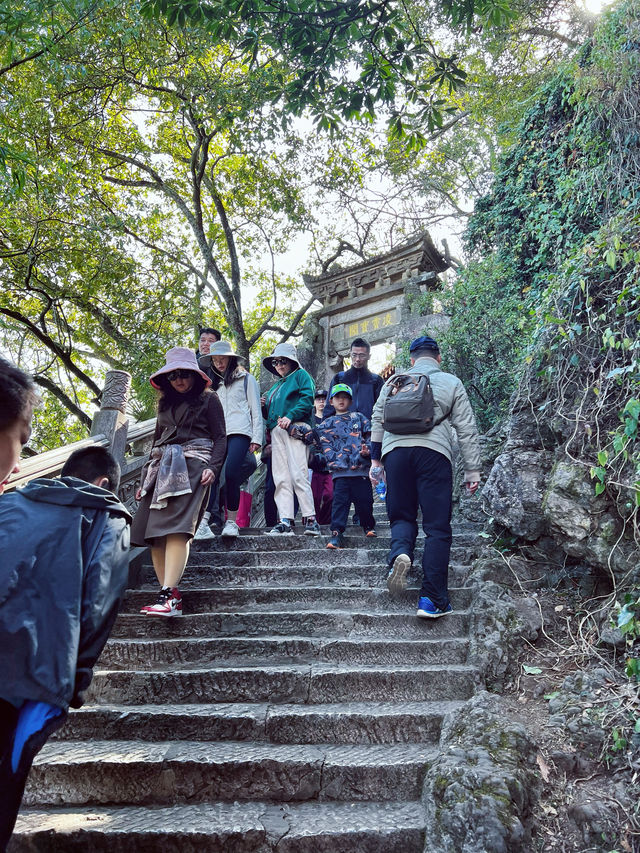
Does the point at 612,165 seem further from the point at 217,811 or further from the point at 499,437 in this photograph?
the point at 217,811

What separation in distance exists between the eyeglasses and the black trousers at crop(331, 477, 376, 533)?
174 cm

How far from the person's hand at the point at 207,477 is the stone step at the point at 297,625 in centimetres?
86

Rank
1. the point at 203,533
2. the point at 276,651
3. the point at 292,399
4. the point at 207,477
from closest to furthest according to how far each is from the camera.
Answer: the point at 276,651, the point at 207,477, the point at 203,533, the point at 292,399

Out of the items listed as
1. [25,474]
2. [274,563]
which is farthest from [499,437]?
[25,474]

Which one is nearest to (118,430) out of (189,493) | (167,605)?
(189,493)

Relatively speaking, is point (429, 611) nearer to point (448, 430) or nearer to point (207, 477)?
point (448, 430)

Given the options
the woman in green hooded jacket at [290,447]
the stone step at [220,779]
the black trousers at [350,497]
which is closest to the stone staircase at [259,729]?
the stone step at [220,779]

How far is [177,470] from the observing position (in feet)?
13.7

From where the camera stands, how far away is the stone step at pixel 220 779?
2.78 meters

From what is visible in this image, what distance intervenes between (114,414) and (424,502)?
10.2 feet

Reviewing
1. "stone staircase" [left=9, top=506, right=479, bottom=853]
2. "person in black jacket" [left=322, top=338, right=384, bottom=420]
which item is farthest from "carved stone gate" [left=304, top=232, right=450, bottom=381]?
"stone staircase" [left=9, top=506, right=479, bottom=853]

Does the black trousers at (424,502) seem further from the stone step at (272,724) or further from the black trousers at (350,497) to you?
the black trousers at (350,497)

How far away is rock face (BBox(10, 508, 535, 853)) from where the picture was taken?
247 centimetres

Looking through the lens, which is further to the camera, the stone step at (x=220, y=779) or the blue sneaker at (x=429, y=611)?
the blue sneaker at (x=429, y=611)
